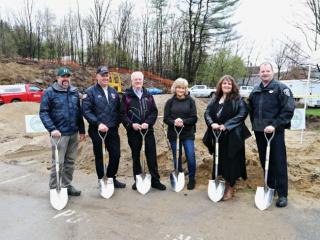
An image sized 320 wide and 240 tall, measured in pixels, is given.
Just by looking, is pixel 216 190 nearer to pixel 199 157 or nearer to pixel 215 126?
pixel 215 126

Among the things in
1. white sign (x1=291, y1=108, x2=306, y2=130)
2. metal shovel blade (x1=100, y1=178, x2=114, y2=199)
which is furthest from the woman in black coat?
white sign (x1=291, y1=108, x2=306, y2=130)

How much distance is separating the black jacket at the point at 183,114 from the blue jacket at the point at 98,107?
832 millimetres

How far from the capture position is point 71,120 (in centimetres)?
443

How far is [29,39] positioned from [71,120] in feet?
134

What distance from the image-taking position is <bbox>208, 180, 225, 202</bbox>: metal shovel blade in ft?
14.4

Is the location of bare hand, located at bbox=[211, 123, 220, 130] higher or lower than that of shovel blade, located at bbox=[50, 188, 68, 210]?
higher

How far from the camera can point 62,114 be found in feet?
14.3

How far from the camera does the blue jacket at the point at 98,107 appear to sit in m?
4.45

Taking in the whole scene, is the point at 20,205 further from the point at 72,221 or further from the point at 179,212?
the point at 179,212

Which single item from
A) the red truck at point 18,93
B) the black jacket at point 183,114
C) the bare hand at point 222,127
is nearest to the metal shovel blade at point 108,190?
the black jacket at point 183,114

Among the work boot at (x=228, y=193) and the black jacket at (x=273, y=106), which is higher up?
the black jacket at (x=273, y=106)

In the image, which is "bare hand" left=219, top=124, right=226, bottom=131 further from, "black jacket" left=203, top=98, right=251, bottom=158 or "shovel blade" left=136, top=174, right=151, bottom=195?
"shovel blade" left=136, top=174, right=151, bottom=195

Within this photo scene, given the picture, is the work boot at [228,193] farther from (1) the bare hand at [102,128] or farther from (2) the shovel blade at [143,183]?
(1) the bare hand at [102,128]

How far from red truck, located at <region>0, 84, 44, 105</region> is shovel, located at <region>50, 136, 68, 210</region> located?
14.4 meters
